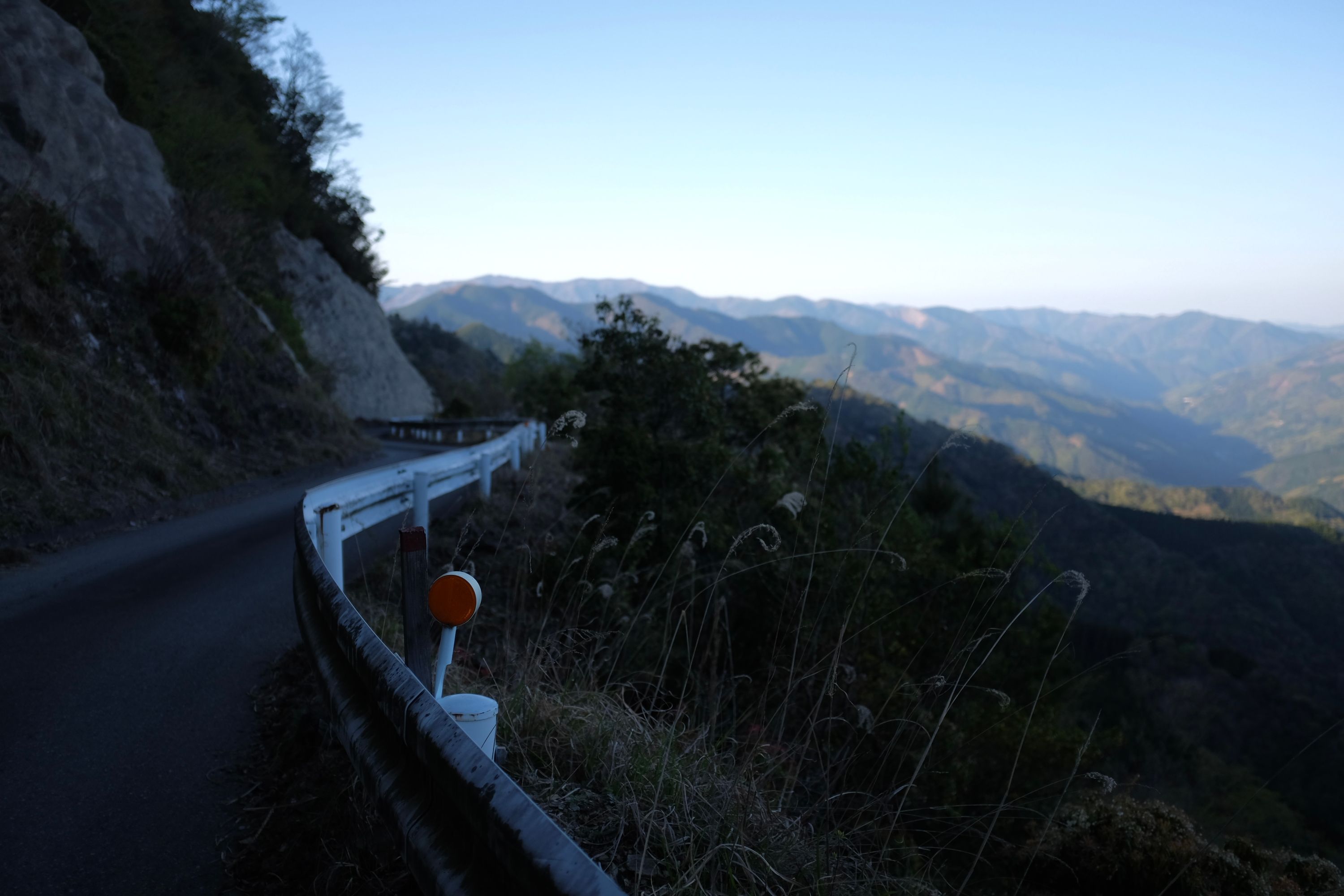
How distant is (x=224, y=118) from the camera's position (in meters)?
24.7

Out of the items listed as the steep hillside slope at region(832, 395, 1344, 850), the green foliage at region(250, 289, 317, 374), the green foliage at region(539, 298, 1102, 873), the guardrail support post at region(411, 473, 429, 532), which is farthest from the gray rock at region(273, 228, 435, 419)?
the guardrail support post at region(411, 473, 429, 532)

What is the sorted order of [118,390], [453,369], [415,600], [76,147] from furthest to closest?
[453,369]
[76,147]
[118,390]
[415,600]

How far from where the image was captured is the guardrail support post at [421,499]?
7.71 metres

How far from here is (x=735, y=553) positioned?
10328mm

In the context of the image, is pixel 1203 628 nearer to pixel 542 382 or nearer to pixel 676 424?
pixel 542 382

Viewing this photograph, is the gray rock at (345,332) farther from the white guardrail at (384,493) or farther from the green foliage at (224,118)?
the white guardrail at (384,493)

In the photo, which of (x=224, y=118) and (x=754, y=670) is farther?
(x=224, y=118)

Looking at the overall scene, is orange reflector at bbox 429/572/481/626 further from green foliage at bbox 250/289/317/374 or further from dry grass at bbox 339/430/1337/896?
green foliage at bbox 250/289/317/374

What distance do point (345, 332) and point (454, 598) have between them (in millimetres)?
31294

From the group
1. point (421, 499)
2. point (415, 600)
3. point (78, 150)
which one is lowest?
point (421, 499)

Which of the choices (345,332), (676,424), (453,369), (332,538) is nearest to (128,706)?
(332,538)

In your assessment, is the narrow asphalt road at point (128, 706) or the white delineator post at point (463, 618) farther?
the narrow asphalt road at point (128, 706)

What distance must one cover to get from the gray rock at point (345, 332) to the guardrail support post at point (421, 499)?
1923 cm

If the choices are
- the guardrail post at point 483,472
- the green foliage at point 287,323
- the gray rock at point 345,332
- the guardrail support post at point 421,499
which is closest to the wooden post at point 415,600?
the guardrail support post at point 421,499
